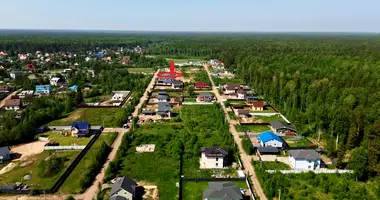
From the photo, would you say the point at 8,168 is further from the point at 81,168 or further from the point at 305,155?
the point at 305,155

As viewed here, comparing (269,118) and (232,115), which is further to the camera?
(232,115)

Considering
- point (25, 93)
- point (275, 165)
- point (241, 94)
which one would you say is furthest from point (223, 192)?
point (25, 93)

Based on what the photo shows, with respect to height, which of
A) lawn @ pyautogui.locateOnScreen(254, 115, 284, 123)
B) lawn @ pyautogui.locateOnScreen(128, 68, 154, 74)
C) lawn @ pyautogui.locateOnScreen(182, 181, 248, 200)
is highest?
lawn @ pyautogui.locateOnScreen(128, 68, 154, 74)

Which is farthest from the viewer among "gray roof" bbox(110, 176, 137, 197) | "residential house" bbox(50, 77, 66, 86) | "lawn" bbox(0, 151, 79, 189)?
"residential house" bbox(50, 77, 66, 86)

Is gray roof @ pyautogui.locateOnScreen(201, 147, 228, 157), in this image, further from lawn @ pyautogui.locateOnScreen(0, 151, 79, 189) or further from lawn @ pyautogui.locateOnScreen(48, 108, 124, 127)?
lawn @ pyautogui.locateOnScreen(48, 108, 124, 127)

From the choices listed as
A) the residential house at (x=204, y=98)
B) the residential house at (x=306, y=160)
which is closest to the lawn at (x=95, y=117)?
the residential house at (x=204, y=98)

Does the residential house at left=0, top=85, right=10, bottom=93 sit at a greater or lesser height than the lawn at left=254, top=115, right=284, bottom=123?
greater

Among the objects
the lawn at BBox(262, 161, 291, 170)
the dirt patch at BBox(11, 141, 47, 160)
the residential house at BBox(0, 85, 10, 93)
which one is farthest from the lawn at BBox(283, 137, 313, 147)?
the residential house at BBox(0, 85, 10, 93)

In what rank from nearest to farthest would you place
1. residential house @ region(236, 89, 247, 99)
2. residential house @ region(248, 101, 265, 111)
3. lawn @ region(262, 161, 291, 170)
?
lawn @ region(262, 161, 291, 170) → residential house @ region(248, 101, 265, 111) → residential house @ region(236, 89, 247, 99)
